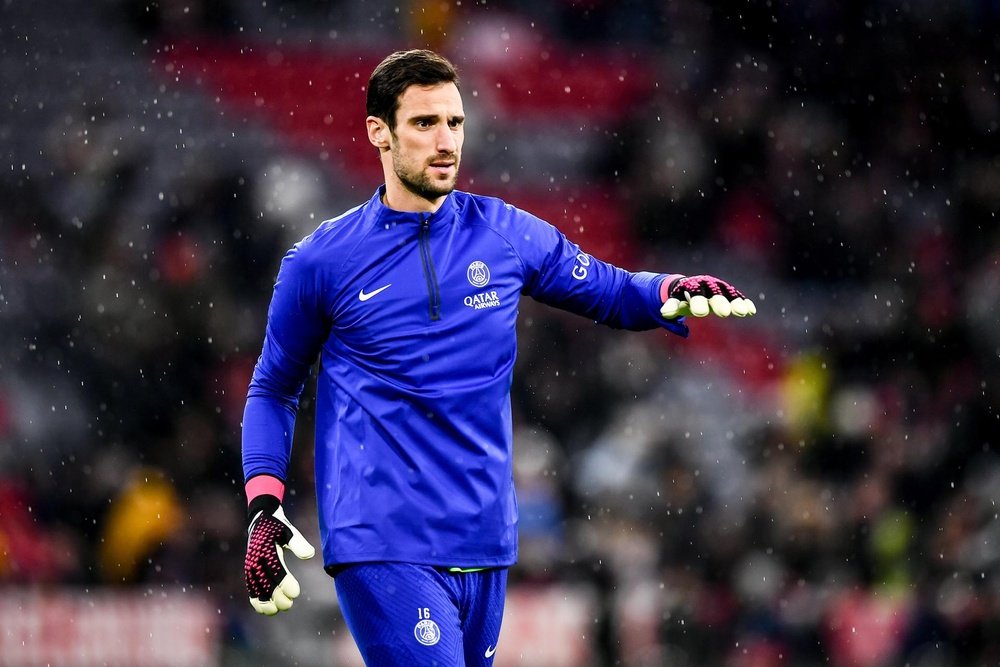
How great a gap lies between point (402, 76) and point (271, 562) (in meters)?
1.20

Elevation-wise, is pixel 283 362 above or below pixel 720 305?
below

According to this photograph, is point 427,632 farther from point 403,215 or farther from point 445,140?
point 445,140

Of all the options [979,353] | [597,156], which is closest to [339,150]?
[597,156]

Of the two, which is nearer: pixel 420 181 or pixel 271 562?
pixel 271 562

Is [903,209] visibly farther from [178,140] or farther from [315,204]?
[178,140]

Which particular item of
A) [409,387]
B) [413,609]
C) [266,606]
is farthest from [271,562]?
[409,387]

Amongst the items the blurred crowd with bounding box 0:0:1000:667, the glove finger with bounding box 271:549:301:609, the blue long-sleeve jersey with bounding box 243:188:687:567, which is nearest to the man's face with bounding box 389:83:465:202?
the blue long-sleeve jersey with bounding box 243:188:687:567

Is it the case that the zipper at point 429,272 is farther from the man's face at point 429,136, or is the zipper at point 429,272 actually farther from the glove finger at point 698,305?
the glove finger at point 698,305

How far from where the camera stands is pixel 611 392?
11.1 m

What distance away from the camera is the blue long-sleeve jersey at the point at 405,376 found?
12.8ft

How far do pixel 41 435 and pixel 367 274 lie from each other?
7.72 m

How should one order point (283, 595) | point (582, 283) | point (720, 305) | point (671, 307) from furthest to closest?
point (582, 283) < point (671, 307) < point (720, 305) < point (283, 595)

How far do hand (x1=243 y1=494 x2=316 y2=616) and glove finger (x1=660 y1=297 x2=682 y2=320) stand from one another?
1025 millimetres

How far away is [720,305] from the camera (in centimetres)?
387
